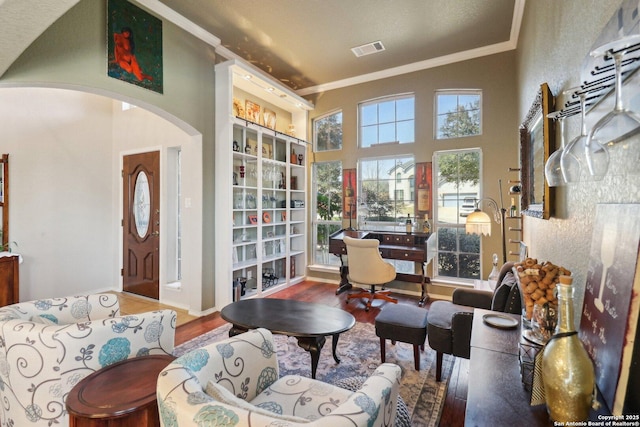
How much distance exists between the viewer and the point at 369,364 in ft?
8.74

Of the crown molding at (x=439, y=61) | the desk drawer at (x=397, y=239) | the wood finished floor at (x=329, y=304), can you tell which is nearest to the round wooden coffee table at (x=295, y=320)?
the wood finished floor at (x=329, y=304)

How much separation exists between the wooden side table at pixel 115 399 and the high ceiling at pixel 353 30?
3571mm

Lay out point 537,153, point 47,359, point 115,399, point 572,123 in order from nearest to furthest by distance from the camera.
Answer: point 115,399
point 47,359
point 572,123
point 537,153

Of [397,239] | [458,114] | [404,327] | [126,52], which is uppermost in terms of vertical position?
[126,52]

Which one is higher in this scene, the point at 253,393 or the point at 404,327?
the point at 253,393

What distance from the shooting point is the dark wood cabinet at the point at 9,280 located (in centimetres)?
337

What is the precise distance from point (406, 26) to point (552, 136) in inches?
103

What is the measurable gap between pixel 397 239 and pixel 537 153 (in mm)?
2654

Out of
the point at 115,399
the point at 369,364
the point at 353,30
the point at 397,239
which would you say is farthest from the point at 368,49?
the point at 115,399

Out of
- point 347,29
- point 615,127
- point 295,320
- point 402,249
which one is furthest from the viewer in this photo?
point 402,249

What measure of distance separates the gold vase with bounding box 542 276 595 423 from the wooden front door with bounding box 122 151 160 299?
15.4 ft

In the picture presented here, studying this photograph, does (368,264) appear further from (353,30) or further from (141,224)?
(141,224)

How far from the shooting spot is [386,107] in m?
5.02

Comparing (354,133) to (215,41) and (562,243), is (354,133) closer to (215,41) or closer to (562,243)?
(215,41)
